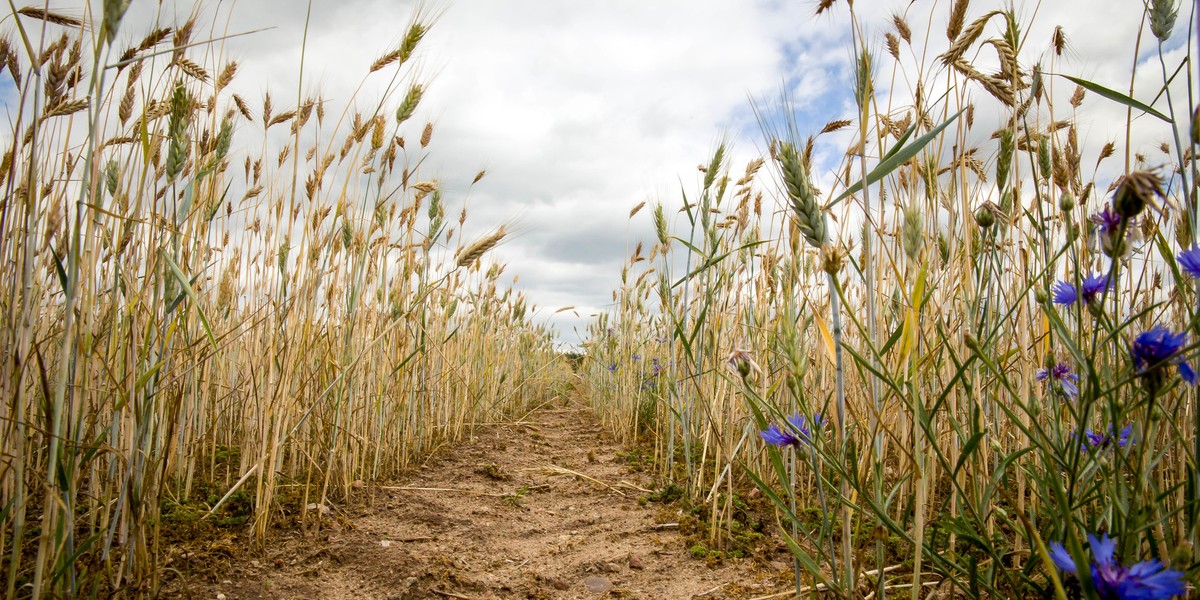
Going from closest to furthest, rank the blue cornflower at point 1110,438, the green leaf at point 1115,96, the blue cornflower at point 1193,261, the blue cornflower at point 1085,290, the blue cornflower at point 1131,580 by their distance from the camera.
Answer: the blue cornflower at point 1131,580 → the blue cornflower at point 1110,438 → the blue cornflower at point 1193,261 → the green leaf at point 1115,96 → the blue cornflower at point 1085,290

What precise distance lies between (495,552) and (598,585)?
0.42 m

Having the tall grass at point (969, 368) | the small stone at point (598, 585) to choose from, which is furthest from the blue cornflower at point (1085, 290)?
the small stone at point (598, 585)

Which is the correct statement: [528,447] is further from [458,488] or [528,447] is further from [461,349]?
[458,488]

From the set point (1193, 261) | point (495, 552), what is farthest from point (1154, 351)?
point (495, 552)

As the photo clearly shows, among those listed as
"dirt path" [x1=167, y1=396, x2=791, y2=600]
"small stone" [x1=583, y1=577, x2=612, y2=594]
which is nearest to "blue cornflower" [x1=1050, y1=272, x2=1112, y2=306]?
"dirt path" [x1=167, y1=396, x2=791, y2=600]

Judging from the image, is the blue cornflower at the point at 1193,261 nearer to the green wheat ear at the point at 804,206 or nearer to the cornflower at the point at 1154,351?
the cornflower at the point at 1154,351

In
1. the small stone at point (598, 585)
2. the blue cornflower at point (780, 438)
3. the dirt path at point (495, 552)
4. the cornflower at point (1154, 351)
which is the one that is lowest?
the small stone at point (598, 585)

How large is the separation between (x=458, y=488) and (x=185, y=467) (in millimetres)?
960

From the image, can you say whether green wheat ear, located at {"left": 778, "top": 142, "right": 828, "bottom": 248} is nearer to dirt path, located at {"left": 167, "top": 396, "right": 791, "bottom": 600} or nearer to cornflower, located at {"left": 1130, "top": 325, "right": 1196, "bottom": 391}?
cornflower, located at {"left": 1130, "top": 325, "right": 1196, "bottom": 391}

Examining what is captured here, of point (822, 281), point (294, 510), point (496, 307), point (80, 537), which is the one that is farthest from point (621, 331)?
point (80, 537)

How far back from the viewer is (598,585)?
168 centimetres

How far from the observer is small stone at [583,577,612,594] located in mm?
1651

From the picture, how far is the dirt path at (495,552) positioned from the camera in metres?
1.61

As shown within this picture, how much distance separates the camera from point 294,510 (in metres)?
2.02
